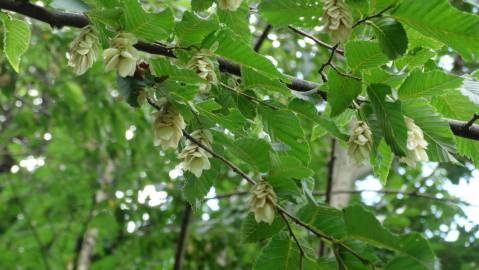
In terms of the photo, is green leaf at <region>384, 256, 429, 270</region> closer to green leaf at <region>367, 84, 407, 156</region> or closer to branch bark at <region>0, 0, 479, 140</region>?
green leaf at <region>367, 84, 407, 156</region>

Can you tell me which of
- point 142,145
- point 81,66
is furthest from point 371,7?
point 142,145

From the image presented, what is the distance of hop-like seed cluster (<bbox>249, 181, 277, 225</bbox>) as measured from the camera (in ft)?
3.66

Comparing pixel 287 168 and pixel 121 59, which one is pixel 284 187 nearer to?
pixel 287 168

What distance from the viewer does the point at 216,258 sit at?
141 inches

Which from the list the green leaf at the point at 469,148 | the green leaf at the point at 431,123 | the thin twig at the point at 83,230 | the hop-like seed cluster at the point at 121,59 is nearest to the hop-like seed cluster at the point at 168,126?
the hop-like seed cluster at the point at 121,59

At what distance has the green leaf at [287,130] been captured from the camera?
49.5 inches

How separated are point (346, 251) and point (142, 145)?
2400mm

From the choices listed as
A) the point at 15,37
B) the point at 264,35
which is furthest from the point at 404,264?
the point at 264,35

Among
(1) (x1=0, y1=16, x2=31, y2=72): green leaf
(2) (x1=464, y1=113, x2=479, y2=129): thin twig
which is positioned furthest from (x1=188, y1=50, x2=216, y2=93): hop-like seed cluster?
(2) (x1=464, y1=113, x2=479, y2=129): thin twig

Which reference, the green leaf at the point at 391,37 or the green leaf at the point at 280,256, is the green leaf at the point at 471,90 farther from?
the green leaf at the point at 280,256

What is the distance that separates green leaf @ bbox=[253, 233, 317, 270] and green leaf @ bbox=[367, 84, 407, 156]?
33 cm

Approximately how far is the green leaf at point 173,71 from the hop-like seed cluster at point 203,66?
0.04m

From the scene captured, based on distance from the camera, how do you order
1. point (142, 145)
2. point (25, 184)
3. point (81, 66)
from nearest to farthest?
point (81, 66) → point (142, 145) → point (25, 184)

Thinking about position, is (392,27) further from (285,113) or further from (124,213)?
(124,213)
